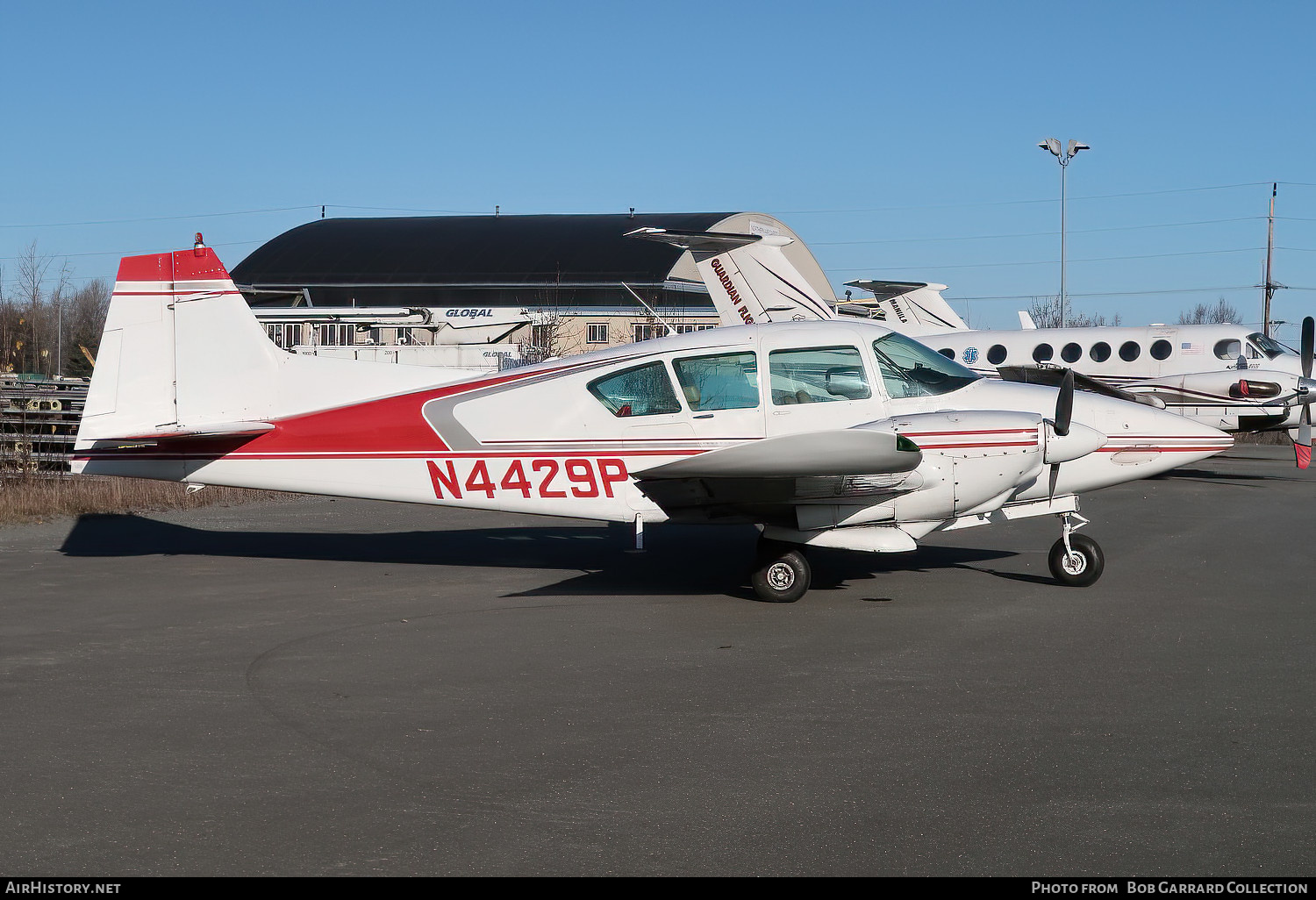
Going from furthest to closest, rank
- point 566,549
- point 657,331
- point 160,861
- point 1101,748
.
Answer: point 657,331 < point 566,549 < point 1101,748 < point 160,861

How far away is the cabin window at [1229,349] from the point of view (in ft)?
75.9

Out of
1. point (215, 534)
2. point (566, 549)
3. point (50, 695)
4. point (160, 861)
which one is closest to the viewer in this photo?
point (160, 861)

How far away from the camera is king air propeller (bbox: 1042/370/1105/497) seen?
8.92m

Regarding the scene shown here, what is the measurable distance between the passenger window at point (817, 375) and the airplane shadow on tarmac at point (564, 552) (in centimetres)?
171

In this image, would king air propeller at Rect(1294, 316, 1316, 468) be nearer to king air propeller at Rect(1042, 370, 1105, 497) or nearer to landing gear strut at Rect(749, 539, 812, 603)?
king air propeller at Rect(1042, 370, 1105, 497)

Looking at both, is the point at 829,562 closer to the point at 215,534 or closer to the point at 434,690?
the point at 434,690

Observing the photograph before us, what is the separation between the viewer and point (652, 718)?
5.90 meters

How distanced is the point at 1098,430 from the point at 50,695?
7891 mm

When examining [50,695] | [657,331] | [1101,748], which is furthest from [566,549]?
[657,331]

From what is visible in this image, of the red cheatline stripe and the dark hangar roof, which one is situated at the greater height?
the dark hangar roof

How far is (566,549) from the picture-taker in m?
12.3

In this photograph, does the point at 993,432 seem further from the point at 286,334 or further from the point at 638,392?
the point at 286,334

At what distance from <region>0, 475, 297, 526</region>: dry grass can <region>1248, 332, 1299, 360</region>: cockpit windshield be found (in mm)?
18808

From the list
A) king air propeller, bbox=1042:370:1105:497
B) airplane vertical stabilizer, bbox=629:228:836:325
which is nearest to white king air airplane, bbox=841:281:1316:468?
airplane vertical stabilizer, bbox=629:228:836:325
